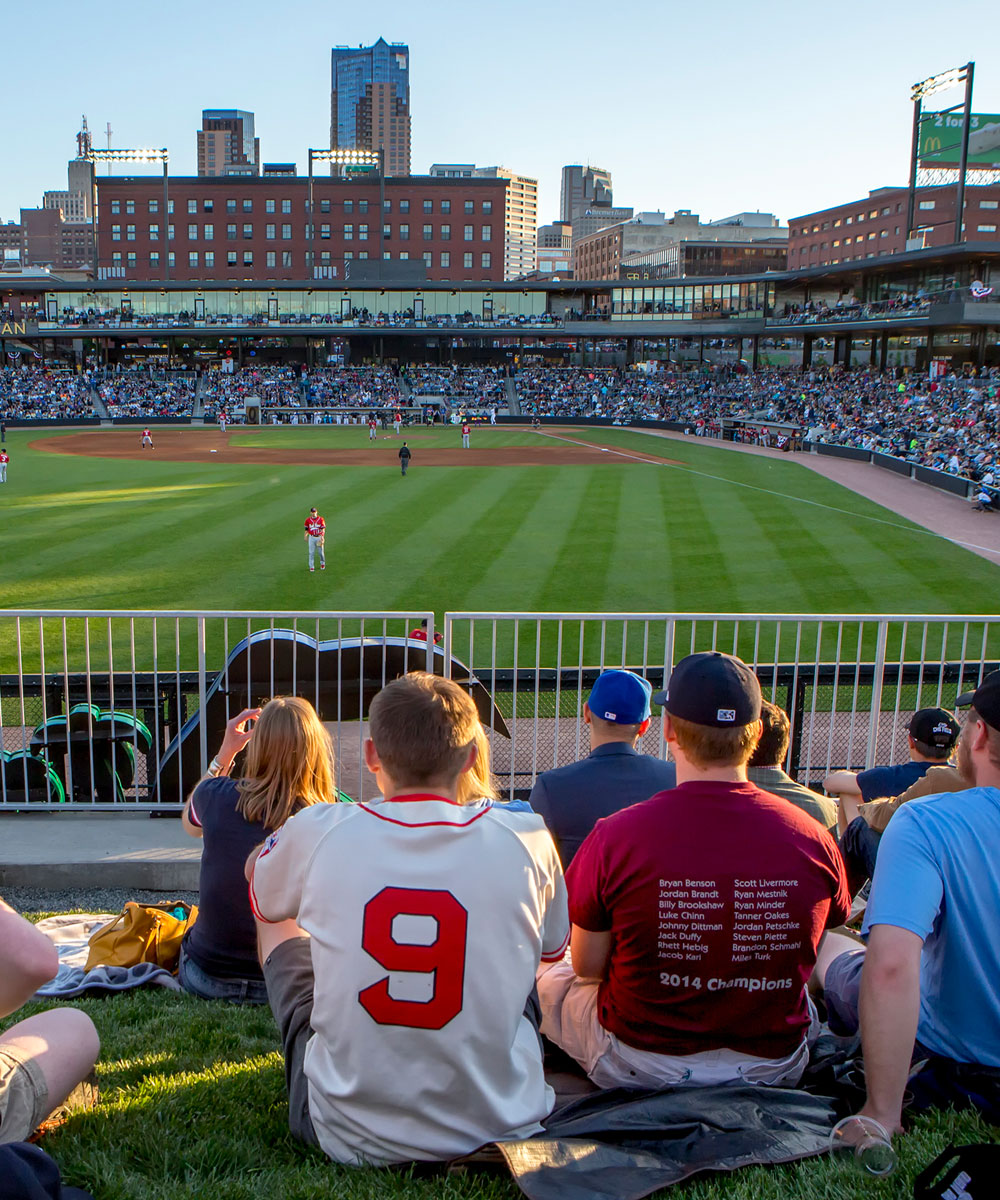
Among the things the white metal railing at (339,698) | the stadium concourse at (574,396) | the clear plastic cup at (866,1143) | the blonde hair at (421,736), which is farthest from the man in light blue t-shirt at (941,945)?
the stadium concourse at (574,396)

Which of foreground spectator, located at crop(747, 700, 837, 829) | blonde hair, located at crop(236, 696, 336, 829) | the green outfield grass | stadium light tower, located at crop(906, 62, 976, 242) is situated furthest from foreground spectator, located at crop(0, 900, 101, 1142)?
stadium light tower, located at crop(906, 62, 976, 242)

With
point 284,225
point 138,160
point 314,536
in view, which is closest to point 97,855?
point 314,536

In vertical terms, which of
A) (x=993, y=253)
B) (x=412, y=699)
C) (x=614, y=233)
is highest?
(x=614, y=233)

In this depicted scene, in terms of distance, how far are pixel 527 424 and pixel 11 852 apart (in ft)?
211

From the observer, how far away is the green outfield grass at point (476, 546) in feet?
59.7

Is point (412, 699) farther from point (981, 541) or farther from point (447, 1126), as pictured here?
point (981, 541)

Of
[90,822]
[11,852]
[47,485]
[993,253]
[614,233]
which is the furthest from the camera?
[614,233]

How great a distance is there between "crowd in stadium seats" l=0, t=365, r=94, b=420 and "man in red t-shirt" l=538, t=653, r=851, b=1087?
69977mm

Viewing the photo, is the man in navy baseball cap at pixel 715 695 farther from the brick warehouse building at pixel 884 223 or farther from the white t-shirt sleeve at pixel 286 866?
the brick warehouse building at pixel 884 223

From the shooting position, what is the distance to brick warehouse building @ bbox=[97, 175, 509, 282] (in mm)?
104125

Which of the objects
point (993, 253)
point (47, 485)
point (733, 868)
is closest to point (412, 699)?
point (733, 868)

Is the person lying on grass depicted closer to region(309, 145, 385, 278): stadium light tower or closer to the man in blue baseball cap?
the man in blue baseball cap

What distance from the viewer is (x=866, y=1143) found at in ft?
9.59

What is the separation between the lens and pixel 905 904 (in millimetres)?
3088
